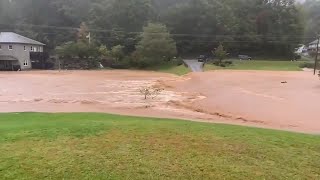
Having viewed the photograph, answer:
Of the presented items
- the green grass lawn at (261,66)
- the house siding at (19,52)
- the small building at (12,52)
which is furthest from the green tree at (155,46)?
the small building at (12,52)

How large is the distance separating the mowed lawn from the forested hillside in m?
61.6

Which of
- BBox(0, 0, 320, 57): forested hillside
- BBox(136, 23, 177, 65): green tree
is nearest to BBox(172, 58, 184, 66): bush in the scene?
BBox(136, 23, 177, 65): green tree

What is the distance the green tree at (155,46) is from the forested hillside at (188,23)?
8010 mm

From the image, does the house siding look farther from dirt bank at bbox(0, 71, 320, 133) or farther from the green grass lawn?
dirt bank at bbox(0, 71, 320, 133)

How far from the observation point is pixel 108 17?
245 feet

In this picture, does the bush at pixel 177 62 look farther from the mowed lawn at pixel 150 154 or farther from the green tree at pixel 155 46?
the mowed lawn at pixel 150 154

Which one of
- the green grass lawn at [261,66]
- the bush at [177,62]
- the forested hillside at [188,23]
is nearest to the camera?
the green grass lawn at [261,66]

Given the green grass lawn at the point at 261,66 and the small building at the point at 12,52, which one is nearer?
the green grass lawn at the point at 261,66

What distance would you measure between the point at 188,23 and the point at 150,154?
72397mm

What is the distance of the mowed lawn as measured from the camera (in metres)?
6.43

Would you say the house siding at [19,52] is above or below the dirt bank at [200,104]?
above

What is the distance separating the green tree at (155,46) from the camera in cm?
6094

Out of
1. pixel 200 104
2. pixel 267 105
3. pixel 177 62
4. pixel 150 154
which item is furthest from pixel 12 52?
pixel 150 154

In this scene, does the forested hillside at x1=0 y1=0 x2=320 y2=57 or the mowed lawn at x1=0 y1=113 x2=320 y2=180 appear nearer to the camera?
the mowed lawn at x1=0 y1=113 x2=320 y2=180
